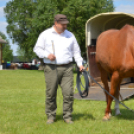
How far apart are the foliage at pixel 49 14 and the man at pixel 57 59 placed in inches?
938

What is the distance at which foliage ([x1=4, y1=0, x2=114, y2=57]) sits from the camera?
29.3 meters

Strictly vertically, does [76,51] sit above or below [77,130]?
above

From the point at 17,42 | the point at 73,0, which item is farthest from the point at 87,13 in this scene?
the point at 17,42

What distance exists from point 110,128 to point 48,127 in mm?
1115

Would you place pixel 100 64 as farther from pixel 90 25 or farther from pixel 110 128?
pixel 90 25

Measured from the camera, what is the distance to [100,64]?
19.4 ft

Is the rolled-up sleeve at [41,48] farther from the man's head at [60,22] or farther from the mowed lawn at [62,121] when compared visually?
the mowed lawn at [62,121]

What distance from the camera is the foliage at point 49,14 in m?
29.3

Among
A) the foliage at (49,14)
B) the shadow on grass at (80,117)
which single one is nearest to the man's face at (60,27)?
the shadow on grass at (80,117)

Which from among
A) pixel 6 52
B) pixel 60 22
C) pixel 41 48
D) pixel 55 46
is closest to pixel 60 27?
pixel 60 22

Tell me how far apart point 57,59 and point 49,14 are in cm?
2466

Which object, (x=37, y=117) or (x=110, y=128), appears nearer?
(x=110, y=128)

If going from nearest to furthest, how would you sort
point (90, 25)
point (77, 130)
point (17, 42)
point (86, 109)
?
point (77, 130) < point (86, 109) < point (90, 25) < point (17, 42)

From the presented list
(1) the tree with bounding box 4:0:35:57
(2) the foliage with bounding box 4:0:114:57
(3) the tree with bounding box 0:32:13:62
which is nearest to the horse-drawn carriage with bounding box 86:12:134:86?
(2) the foliage with bounding box 4:0:114:57
